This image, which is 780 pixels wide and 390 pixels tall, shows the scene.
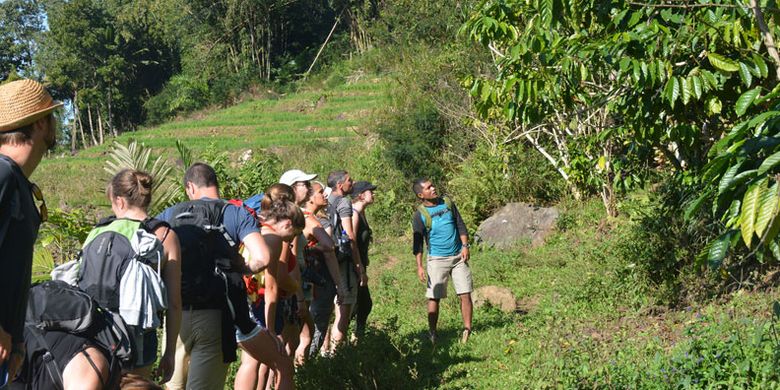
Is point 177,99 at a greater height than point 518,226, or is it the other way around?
point 518,226

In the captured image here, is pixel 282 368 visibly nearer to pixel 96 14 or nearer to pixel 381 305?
pixel 381 305

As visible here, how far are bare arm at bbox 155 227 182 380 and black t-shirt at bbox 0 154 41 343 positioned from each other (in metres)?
1.44

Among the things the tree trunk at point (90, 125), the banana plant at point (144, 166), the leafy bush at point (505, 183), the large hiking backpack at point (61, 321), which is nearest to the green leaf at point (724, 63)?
the large hiking backpack at point (61, 321)

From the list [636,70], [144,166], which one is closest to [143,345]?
[636,70]

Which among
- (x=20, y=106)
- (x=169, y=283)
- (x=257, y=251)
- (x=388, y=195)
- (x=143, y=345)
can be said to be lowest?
(x=388, y=195)

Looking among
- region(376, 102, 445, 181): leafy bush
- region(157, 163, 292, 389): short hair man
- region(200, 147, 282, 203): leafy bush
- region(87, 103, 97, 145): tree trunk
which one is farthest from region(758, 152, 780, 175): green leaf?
region(87, 103, 97, 145): tree trunk

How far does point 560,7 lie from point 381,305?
6243 millimetres

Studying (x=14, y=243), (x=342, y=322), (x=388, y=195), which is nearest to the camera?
(x=14, y=243)

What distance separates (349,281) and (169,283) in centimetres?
361

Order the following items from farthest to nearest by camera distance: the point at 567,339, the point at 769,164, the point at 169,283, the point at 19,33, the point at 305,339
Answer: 1. the point at 19,33
2. the point at 305,339
3. the point at 567,339
4. the point at 169,283
5. the point at 769,164

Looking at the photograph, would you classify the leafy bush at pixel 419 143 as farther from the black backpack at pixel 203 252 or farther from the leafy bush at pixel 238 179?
the black backpack at pixel 203 252

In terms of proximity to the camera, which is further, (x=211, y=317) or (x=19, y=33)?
(x=19, y=33)

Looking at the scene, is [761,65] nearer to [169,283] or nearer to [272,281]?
[272,281]

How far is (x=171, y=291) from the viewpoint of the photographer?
4.54 meters
